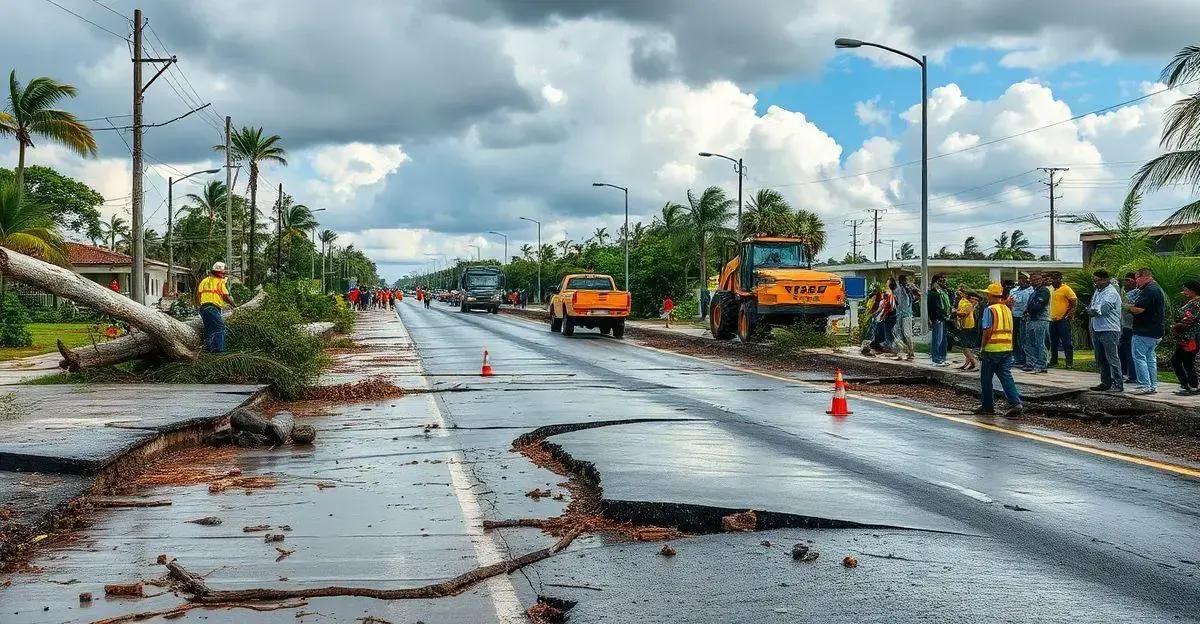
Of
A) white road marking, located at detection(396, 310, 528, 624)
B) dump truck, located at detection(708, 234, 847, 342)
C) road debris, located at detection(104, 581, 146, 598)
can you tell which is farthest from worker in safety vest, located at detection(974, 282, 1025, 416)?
dump truck, located at detection(708, 234, 847, 342)

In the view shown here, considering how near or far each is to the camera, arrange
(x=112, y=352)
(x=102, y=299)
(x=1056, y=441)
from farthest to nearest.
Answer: (x=112, y=352), (x=102, y=299), (x=1056, y=441)

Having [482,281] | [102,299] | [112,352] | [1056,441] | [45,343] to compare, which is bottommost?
[1056,441]

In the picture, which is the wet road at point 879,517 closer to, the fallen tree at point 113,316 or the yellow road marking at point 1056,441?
the yellow road marking at point 1056,441

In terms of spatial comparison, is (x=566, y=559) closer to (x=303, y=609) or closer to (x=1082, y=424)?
(x=303, y=609)

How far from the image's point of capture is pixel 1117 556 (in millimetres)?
5996

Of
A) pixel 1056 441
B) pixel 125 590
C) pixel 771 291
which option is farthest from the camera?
pixel 771 291

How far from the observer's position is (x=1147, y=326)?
14109mm

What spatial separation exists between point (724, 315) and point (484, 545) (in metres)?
23.8

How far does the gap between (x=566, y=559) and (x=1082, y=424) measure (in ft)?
30.0

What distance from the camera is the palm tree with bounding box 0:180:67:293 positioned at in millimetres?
33844

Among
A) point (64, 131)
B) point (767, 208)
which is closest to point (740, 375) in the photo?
point (64, 131)

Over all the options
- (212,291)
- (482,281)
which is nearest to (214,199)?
(482,281)

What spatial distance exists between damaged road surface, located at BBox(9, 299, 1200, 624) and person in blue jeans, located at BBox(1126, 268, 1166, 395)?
3.45 meters

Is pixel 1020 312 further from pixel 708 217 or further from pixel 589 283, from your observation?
pixel 708 217
